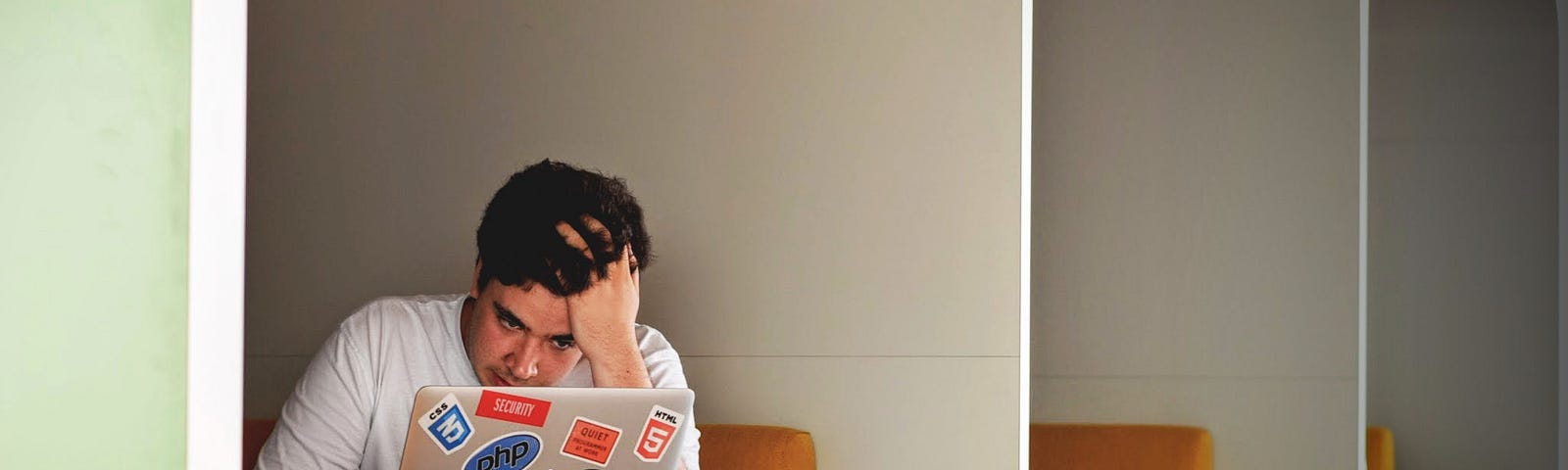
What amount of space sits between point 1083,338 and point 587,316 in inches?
55.5

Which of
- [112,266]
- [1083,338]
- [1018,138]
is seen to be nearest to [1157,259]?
[1083,338]

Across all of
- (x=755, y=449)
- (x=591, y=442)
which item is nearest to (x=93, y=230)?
(x=591, y=442)

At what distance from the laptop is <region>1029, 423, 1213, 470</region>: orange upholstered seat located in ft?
6.35

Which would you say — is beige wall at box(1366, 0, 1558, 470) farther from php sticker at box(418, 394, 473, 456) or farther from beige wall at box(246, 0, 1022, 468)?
php sticker at box(418, 394, 473, 456)

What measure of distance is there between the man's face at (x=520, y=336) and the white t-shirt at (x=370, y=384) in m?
0.03

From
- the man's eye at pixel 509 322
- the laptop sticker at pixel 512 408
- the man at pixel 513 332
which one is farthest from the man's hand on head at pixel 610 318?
the laptop sticker at pixel 512 408

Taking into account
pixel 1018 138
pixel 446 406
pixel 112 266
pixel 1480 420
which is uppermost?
pixel 1018 138

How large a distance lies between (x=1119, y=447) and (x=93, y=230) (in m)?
3.47

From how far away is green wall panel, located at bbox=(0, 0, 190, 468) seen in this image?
37cm

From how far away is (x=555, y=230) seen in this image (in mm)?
2980

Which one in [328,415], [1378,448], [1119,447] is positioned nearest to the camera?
[328,415]

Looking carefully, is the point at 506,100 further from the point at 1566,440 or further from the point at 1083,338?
the point at 1566,440

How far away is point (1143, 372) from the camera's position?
3682 mm

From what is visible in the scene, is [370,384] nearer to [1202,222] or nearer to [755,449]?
[755,449]
